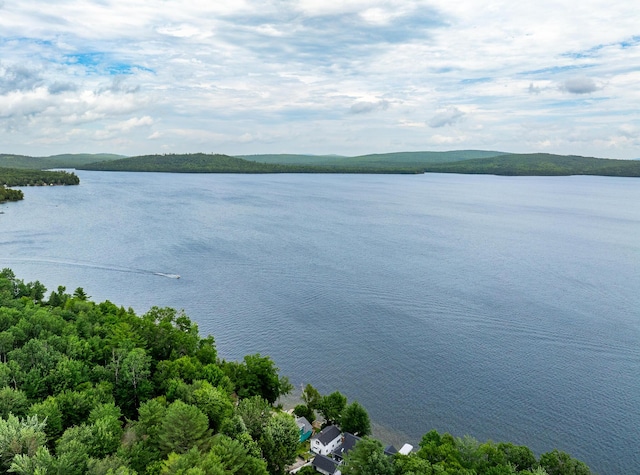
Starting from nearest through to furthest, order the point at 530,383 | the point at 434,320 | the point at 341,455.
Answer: the point at 341,455
the point at 530,383
the point at 434,320

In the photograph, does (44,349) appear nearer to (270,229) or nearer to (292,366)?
(292,366)

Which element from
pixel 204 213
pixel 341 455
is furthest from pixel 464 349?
pixel 204 213

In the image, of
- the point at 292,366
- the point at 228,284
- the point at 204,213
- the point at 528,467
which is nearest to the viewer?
the point at 528,467

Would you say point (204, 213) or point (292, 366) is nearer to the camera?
point (292, 366)

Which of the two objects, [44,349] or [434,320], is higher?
[44,349]

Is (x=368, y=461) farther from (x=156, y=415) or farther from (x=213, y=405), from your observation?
(x=156, y=415)

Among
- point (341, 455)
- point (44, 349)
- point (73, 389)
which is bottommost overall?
point (341, 455)
